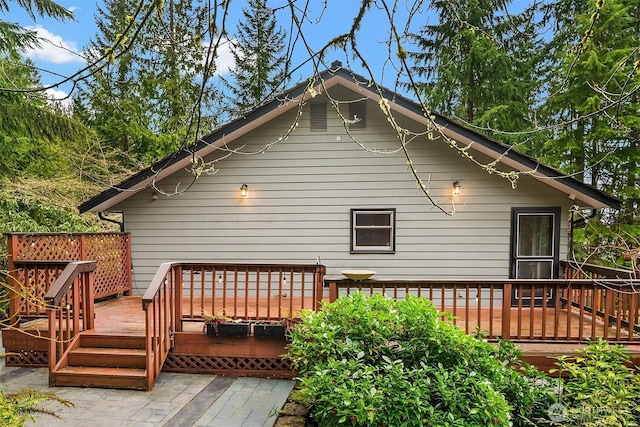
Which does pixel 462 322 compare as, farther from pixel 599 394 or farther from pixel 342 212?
pixel 342 212

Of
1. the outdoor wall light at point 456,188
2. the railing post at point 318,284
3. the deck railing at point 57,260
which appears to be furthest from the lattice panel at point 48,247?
the outdoor wall light at point 456,188

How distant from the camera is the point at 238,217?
23.3ft

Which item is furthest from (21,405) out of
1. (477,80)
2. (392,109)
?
(477,80)

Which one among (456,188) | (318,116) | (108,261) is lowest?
(108,261)

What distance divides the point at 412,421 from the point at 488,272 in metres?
4.69

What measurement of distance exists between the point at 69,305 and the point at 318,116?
4878 mm

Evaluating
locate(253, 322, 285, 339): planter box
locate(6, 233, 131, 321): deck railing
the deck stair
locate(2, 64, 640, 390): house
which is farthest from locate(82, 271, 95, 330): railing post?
locate(253, 322, 285, 339): planter box

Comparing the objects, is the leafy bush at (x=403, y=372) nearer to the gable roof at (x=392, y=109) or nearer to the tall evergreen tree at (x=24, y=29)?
the gable roof at (x=392, y=109)

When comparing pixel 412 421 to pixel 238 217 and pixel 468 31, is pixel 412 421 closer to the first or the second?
pixel 468 31

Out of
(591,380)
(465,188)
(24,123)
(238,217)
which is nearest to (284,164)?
(238,217)

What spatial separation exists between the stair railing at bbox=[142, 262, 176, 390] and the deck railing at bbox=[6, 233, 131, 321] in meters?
1.32

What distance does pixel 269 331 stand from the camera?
14.4 feet

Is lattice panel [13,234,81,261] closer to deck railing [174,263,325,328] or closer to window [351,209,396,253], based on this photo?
deck railing [174,263,325,328]

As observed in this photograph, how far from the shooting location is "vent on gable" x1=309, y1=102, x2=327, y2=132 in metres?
6.84
